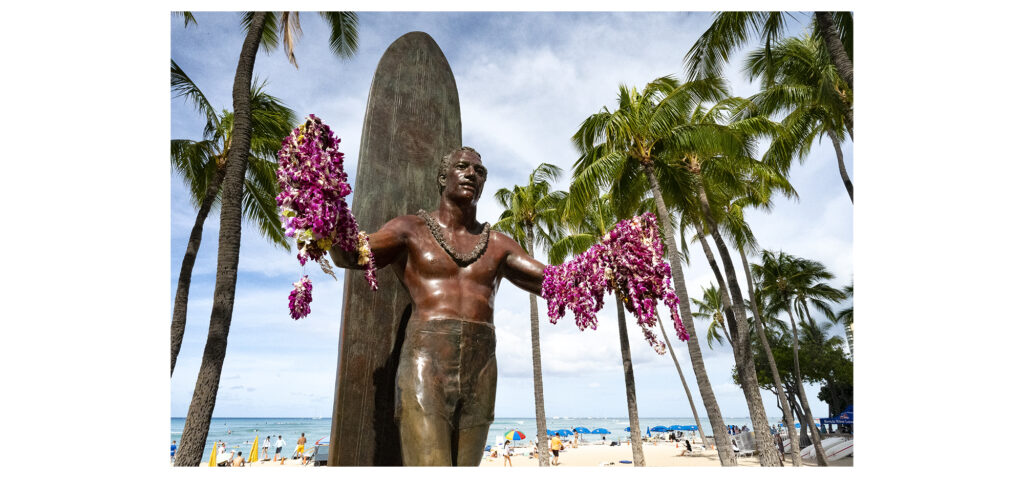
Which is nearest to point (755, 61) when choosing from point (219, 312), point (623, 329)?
point (623, 329)

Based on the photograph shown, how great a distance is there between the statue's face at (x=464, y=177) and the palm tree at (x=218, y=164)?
949 centimetres

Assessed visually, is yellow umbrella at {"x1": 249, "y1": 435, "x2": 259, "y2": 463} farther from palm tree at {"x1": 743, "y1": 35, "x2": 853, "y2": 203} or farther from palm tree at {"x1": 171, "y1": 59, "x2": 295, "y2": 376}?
palm tree at {"x1": 743, "y1": 35, "x2": 853, "y2": 203}

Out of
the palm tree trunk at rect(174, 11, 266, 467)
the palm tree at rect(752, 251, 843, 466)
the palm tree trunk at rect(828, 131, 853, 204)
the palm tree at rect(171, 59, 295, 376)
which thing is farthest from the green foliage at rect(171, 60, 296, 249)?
the palm tree at rect(752, 251, 843, 466)

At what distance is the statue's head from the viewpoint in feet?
11.8

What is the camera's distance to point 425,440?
310 cm

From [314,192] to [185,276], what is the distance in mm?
10597

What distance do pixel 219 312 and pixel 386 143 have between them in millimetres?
5071

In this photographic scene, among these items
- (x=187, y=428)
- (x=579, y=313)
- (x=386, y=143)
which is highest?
(x=386, y=143)

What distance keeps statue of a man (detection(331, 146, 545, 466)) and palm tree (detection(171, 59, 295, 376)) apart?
947cm

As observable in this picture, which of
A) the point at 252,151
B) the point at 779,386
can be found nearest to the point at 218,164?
the point at 252,151

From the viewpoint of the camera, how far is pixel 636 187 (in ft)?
50.9

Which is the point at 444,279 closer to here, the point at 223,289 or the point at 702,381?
the point at 223,289

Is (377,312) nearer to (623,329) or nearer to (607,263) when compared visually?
(607,263)

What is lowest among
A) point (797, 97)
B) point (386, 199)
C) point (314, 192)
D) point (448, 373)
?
point (448, 373)
